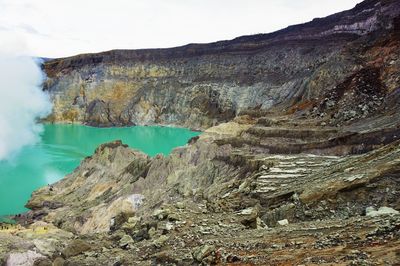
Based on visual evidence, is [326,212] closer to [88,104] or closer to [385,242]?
[385,242]

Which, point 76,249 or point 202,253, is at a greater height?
point 202,253

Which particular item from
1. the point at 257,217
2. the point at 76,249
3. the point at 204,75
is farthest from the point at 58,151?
the point at 257,217

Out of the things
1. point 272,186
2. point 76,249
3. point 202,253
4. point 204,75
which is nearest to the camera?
point 202,253

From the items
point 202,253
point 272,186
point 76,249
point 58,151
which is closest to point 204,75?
point 58,151

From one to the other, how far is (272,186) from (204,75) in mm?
48689

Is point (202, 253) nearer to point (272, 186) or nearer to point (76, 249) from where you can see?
point (76, 249)

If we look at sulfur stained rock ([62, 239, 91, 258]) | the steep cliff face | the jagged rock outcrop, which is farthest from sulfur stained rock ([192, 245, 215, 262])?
the steep cliff face

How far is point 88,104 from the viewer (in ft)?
223

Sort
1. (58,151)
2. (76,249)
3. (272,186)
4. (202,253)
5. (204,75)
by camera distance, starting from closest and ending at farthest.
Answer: (202,253) → (76,249) → (272,186) → (58,151) → (204,75)

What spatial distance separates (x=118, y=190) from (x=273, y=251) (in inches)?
613

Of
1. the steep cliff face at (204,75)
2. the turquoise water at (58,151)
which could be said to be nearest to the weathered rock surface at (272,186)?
the steep cliff face at (204,75)

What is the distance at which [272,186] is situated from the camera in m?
14.1

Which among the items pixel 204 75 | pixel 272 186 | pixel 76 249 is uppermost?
pixel 204 75

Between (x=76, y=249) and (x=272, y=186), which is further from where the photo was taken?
(x=272, y=186)
